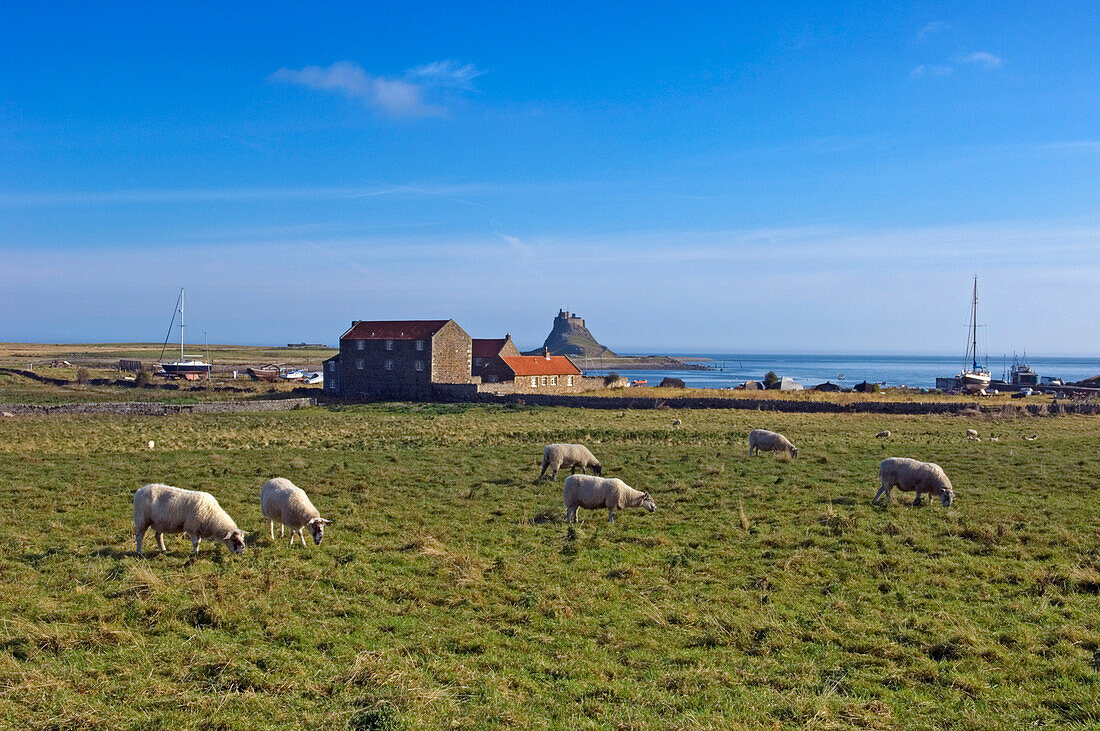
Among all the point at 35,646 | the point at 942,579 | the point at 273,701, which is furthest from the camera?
the point at 942,579

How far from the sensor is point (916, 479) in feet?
57.5

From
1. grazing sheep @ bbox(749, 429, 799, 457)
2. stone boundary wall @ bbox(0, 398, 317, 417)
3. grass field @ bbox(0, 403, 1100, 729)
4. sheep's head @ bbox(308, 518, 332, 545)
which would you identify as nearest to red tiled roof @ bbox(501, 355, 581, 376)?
stone boundary wall @ bbox(0, 398, 317, 417)

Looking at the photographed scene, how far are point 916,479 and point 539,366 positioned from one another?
2455 inches

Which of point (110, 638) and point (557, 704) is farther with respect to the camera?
point (110, 638)

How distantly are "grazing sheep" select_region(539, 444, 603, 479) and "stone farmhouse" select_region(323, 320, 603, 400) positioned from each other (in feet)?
137

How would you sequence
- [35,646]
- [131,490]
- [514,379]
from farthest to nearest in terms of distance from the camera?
[514,379] → [131,490] → [35,646]

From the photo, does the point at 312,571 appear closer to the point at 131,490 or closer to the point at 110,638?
the point at 110,638

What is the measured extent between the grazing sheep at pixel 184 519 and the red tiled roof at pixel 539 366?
6292cm

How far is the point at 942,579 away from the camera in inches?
448

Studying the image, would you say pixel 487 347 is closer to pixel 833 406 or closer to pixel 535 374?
pixel 535 374

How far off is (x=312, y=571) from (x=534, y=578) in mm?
3534

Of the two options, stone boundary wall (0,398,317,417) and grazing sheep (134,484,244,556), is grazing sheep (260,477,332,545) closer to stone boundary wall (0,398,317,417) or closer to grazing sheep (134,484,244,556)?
grazing sheep (134,484,244,556)

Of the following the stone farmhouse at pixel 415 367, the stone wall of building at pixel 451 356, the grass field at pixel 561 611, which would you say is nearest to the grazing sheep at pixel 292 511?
the grass field at pixel 561 611

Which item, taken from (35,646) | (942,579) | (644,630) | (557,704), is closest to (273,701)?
(557,704)
